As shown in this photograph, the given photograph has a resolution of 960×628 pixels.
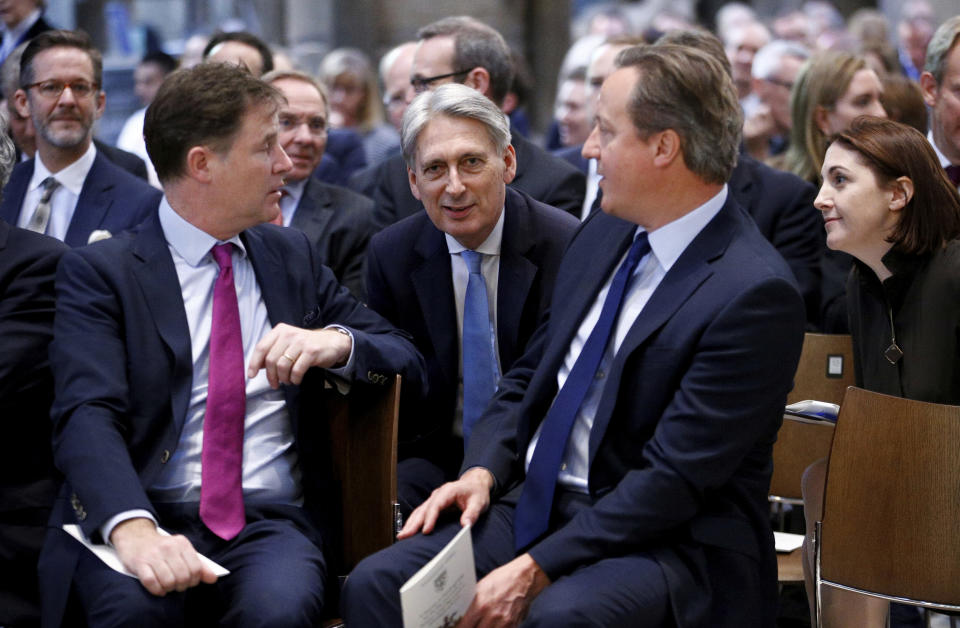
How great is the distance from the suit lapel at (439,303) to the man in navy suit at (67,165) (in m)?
1.52

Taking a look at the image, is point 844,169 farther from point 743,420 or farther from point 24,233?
point 24,233

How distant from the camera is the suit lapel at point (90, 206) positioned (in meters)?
4.55

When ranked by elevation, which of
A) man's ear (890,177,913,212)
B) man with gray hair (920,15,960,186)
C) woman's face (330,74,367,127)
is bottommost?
man's ear (890,177,913,212)

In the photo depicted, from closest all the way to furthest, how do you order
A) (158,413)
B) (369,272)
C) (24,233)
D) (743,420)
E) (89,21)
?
(743,420)
(158,413)
(24,233)
(369,272)
(89,21)

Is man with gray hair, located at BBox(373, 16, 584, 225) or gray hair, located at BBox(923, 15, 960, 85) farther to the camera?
man with gray hair, located at BBox(373, 16, 584, 225)

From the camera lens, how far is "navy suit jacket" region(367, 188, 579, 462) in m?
3.42

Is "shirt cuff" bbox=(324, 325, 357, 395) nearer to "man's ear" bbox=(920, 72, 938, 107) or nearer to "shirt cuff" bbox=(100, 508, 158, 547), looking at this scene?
"shirt cuff" bbox=(100, 508, 158, 547)

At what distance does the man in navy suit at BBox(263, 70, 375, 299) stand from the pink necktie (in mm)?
1601

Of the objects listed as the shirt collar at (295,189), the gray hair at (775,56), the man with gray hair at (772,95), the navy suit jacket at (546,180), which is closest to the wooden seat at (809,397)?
the navy suit jacket at (546,180)

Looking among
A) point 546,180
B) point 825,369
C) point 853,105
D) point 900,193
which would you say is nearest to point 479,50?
point 546,180

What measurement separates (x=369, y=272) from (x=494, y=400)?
703 millimetres

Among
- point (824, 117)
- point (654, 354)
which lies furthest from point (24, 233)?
point (824, 117)

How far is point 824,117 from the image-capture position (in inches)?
200

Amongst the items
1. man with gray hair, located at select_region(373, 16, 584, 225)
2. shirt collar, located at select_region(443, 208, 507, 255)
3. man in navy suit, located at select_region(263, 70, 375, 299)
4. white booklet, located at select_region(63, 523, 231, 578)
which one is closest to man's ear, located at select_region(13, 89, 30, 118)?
man in navy suit, located at select_region(263, 70, 375, 299)
